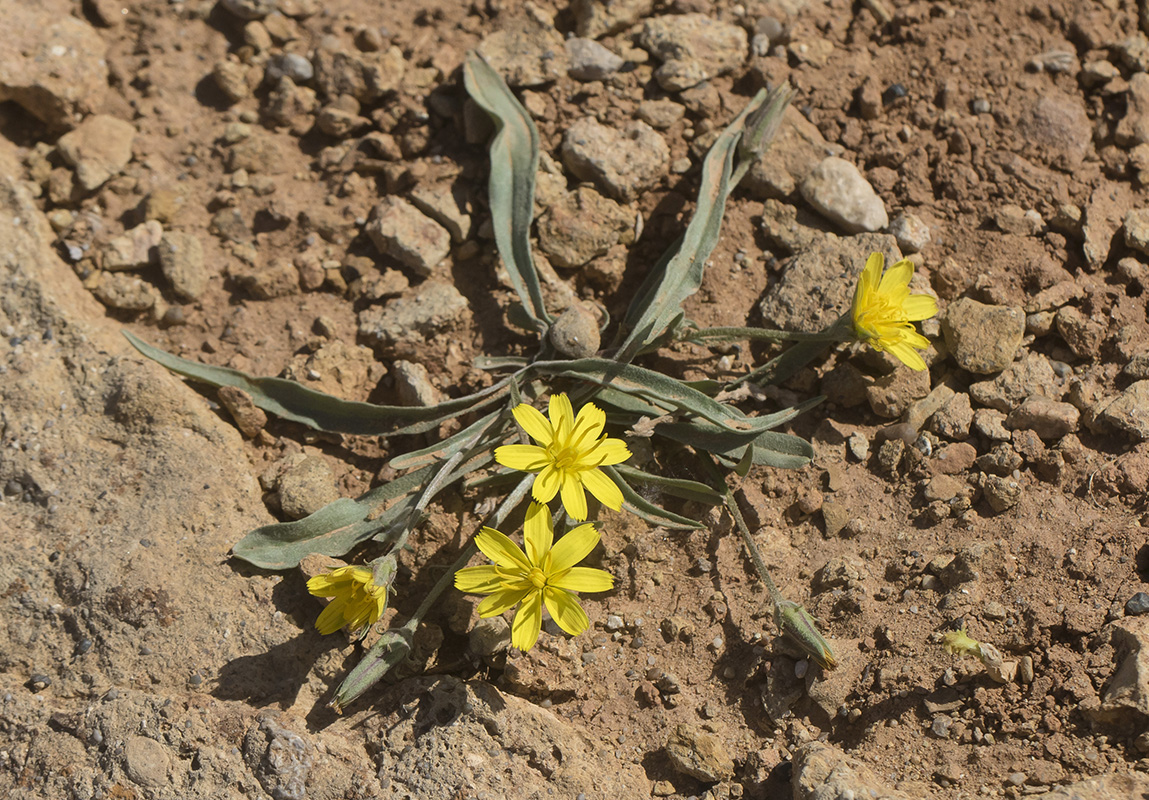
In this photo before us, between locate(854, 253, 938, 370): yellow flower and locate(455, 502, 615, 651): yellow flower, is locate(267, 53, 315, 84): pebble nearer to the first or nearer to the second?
locate(455, 502, 615, 651): yellow flower

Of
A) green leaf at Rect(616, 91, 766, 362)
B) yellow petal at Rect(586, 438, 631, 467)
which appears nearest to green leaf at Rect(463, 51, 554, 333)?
green leaf at Rect(616, 91, 766, 362)

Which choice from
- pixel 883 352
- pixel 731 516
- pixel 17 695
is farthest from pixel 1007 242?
pixel 17 695

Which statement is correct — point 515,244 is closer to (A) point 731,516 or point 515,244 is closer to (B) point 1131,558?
(A) point 731,516

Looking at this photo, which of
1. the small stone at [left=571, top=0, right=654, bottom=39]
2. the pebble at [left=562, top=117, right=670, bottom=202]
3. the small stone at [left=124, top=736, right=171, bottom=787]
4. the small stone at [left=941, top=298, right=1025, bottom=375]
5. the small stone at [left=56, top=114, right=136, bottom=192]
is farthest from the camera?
the small stone at [left=571, top=0, right=654, bottom=39]

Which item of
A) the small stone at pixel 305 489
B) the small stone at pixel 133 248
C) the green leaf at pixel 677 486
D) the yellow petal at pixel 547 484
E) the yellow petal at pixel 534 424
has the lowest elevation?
the small stone at pixel 305 489

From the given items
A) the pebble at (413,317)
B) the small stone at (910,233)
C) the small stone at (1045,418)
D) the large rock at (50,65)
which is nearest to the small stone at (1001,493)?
the small stone at (1045,418)

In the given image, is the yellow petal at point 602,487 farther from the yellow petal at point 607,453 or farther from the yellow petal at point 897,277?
the yellow petal at point 897,277

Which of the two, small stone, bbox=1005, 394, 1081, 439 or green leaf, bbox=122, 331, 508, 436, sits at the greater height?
small stone, bbox=1005, 394, 1081, 439
